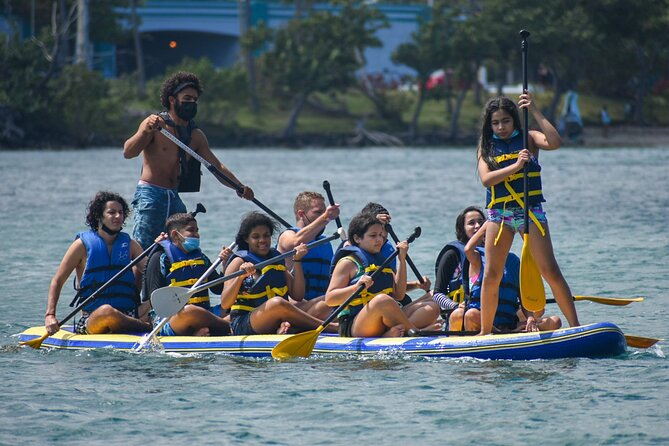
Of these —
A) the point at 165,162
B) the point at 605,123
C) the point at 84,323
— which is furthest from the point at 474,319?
the point at 605,123

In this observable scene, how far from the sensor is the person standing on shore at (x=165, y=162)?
1002 cm

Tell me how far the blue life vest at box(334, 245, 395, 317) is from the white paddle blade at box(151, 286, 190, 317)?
1093mm

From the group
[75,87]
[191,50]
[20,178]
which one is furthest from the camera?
[191,50]

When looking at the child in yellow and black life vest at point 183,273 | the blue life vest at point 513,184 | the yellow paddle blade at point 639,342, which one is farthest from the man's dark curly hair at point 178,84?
the yellow paddle blade at point 639,342

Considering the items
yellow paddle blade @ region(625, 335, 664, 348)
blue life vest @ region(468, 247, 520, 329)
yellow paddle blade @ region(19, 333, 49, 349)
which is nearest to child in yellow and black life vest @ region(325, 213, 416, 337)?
blue life vest @ region(468, 247, 520, 329)

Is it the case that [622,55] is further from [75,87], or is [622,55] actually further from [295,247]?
[295,247]

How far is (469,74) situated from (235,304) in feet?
142

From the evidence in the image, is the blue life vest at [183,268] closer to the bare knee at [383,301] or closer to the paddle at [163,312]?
the paddle at [163,312]

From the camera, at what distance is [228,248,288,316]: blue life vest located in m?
9.30

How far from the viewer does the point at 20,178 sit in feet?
107

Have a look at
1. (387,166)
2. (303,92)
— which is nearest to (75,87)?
(303,92)

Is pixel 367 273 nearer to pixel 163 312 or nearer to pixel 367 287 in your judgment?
pixel 367 287

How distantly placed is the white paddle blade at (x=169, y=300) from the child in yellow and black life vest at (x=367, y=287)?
39.3 inches

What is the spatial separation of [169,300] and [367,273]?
4.50 ft
